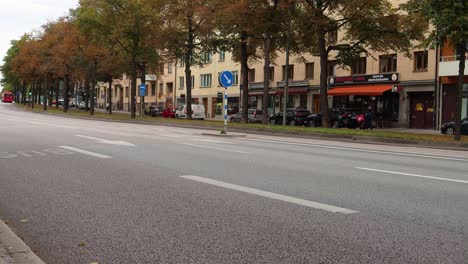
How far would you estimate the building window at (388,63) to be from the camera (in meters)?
41.3

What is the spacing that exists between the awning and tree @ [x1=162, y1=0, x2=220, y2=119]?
11.5 metres

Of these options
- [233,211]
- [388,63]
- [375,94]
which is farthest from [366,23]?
[233,211]

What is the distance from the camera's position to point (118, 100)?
Answer: 9806 centimetres

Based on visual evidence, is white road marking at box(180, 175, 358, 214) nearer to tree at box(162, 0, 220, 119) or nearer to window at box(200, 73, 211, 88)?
tree at box(162, 0, 220, 119)

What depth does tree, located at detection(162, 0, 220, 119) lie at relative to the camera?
40.1 m

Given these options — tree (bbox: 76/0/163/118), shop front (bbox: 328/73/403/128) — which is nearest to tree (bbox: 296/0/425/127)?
shop front (bbox: 328/73/403/128)

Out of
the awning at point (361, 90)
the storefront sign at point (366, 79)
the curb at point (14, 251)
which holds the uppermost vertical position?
the storefront sign at point (366, 79)

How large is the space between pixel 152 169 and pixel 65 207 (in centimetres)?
358

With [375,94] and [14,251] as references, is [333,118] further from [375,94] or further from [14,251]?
[14,251]

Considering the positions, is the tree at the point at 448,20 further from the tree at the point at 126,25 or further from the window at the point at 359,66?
the tree at the point at 126,25

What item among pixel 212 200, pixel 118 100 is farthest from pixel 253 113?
pixel 118 100

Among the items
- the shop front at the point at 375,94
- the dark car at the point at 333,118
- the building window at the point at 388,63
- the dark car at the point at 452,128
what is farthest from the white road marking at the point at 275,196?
the building window at the point at 388,63

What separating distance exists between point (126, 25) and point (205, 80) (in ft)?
77.6

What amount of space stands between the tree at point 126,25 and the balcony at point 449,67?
22655mm
